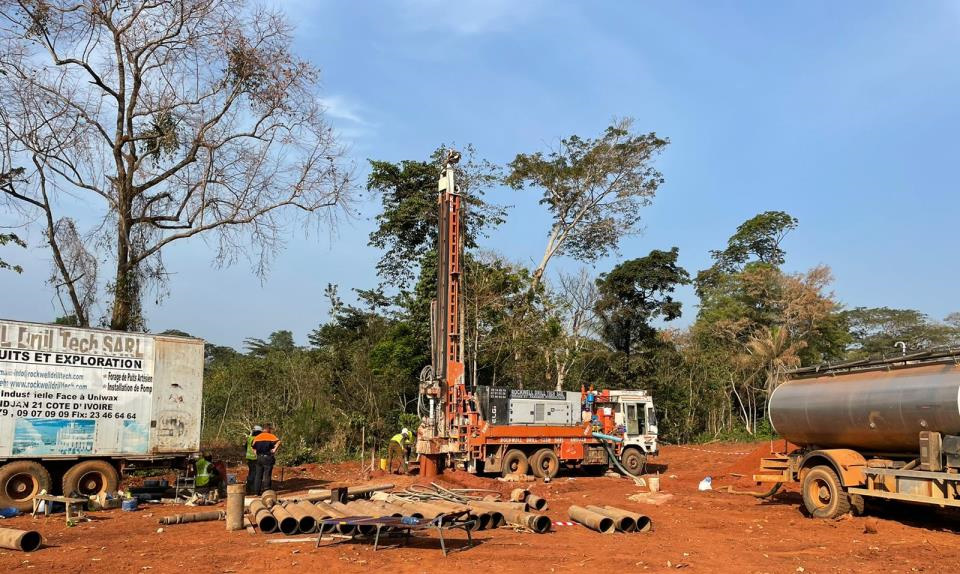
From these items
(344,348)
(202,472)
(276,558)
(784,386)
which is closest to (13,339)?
(202,472)

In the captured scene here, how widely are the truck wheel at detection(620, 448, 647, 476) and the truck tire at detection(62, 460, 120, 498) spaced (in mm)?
14798

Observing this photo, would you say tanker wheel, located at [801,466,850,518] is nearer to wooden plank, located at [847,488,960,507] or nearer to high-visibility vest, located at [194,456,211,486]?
wooden plank, located at [847,488,960,507]

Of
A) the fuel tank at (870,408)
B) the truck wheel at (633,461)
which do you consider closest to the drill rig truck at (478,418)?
the truck wheel at (633,461)

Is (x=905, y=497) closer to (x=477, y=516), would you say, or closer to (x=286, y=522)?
(x=477, y=516)

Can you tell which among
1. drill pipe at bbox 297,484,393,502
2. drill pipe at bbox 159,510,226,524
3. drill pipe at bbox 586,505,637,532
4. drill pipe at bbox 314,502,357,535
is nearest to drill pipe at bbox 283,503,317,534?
drill pipe at bbox 314,502,357,535

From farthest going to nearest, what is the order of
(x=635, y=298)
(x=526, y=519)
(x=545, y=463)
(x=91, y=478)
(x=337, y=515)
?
(x=635, y=298) < (x=545, y=463) < (x=91, y=478) < (x=526, y=519) < (x=337, y=515)

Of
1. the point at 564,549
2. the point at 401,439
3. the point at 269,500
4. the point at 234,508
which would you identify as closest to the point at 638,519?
the point at 564,549

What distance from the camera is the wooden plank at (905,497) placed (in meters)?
11.6

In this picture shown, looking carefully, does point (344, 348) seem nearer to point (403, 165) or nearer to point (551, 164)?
point (403, 165)

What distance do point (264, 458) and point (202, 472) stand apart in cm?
161

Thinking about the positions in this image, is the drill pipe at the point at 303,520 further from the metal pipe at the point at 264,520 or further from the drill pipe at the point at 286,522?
the metal pipe at the point at 264,520

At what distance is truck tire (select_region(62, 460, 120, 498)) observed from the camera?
15.0m

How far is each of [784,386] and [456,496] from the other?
696 cm

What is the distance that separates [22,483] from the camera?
1448cm
